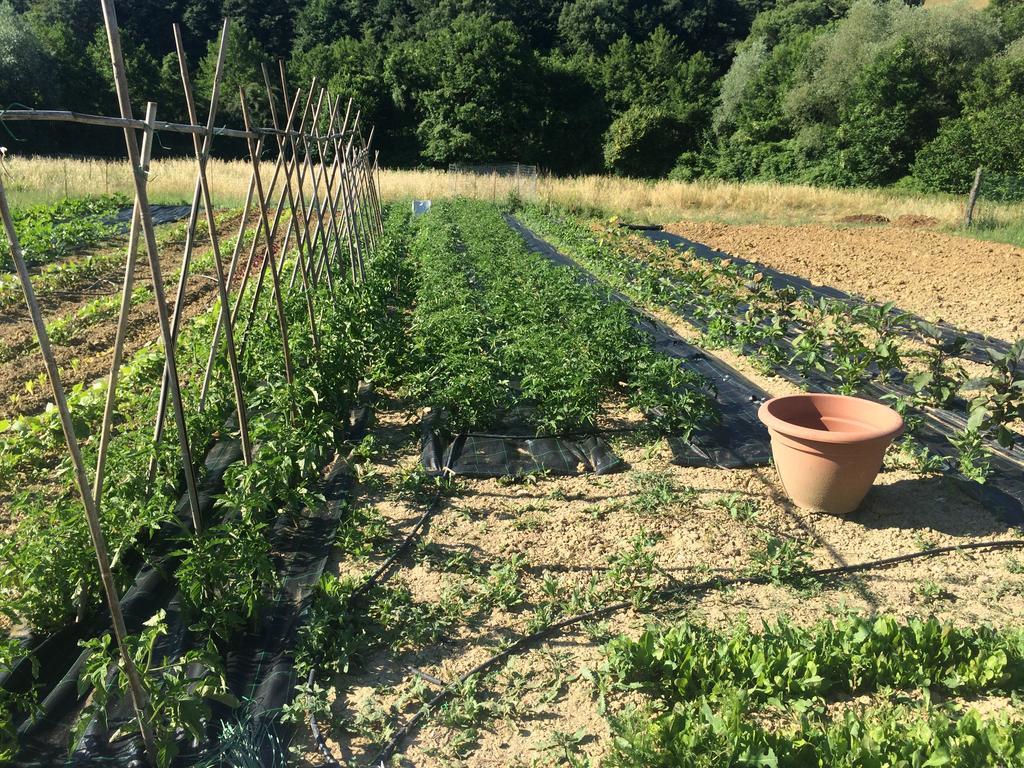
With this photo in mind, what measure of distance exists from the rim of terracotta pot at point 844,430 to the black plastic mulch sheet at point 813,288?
1920mm

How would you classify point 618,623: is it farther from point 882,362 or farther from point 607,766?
point 882,362

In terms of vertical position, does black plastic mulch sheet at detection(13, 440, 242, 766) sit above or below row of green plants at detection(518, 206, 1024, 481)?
below

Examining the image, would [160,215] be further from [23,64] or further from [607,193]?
[23,64]

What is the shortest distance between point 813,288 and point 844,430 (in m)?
7.20

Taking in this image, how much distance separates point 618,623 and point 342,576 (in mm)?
1478

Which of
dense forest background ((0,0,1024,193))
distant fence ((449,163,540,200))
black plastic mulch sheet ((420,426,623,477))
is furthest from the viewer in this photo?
dense forest background ((0,0,1024,193))

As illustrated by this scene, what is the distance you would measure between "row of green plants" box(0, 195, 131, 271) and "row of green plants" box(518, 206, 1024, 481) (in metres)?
9.30

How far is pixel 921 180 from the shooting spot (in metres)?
27.6

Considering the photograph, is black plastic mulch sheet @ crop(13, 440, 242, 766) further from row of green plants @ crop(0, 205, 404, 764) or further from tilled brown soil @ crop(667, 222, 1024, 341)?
tilled brown soil @ crop(667, 222, 1024, 341)

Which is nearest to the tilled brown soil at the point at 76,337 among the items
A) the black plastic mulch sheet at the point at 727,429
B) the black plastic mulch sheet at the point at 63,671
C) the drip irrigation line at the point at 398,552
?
the black plastic mulch sheet at the point at 63,671

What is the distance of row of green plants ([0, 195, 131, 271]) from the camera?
472 inches

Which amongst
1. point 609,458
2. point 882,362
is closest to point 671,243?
→ point 882,362

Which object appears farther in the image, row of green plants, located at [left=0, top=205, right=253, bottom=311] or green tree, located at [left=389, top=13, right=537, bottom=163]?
green tree, located at [left=389, top=13, right=537, bottom=163]

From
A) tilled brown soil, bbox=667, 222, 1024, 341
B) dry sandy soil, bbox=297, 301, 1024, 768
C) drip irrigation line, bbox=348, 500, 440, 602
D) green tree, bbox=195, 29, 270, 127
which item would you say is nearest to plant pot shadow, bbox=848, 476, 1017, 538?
dry sandy soil, bbox=297, 301, 1024, 768
